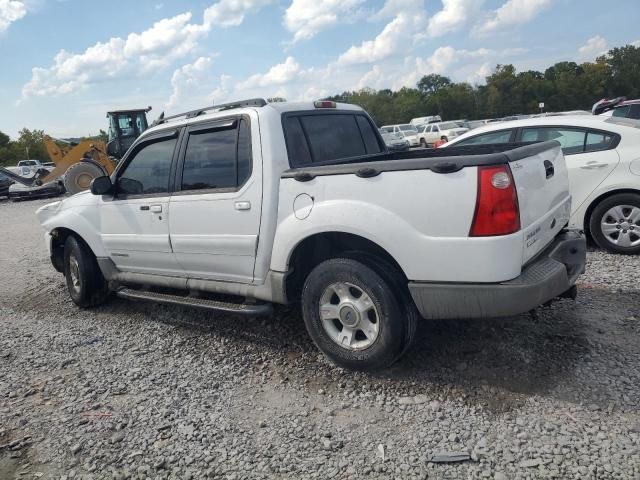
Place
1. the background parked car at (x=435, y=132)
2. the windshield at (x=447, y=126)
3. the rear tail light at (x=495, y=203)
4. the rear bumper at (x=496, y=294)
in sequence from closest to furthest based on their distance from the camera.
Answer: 1. the rear tail light at (x=495, y=203)
2. the rear bumper at (x=496, y=294)
3. the background parked car at (x=435, y=132)
4. the windshield at (x=447, y=126)

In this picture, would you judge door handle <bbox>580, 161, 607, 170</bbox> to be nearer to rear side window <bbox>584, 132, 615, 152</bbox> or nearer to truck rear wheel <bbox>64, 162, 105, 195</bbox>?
rear side window <bbox>584, 132, 615, 152</bbox>

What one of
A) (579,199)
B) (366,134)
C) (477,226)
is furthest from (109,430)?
(579,199)

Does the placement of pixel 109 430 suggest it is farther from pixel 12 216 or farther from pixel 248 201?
pixel 12 216

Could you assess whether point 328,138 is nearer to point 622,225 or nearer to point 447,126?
point 622,225

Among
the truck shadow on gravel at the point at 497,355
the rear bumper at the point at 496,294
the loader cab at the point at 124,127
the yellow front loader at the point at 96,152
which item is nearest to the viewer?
the rear bumper at the point at 496,294

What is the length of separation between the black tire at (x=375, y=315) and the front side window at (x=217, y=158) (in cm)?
101

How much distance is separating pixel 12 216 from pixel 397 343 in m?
17.2

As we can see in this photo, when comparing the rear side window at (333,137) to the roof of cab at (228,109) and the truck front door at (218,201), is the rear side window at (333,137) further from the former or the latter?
the truck front door at (218,201)

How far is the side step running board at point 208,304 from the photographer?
13.0 ft

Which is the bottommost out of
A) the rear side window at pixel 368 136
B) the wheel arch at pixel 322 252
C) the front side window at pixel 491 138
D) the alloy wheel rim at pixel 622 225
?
the alloy wheel rim at pixel 622 225

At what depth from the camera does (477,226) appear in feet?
9.87

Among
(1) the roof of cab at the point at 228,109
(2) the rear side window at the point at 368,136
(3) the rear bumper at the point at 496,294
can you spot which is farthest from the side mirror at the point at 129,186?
(3) the rear bumper at the point at 496,294

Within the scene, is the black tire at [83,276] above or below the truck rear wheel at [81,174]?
below

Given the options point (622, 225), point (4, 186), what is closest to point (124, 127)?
point (4, 186)
